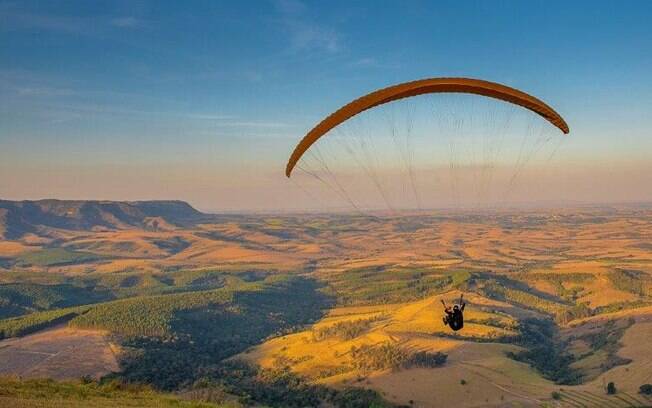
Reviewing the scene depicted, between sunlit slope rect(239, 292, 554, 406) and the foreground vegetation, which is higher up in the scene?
the foreground vegetation

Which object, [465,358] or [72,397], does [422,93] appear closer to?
[72,397]

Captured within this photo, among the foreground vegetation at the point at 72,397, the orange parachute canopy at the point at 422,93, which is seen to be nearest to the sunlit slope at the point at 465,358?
the foreground vegetation at the point at 72,397

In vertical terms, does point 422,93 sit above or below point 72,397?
above

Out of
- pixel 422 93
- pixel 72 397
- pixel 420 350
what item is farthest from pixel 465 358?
pixel 422 93

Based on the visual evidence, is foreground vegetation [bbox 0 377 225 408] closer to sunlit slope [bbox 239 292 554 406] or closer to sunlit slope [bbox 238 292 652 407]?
sunlit slope [bbox 238 292 652 407]

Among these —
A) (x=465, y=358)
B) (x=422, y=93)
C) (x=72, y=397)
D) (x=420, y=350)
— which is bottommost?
(x=420, y=350)

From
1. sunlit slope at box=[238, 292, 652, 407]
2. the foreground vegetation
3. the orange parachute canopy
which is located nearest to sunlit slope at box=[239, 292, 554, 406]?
sunlit slope at box=[238, 292, 652, 407]

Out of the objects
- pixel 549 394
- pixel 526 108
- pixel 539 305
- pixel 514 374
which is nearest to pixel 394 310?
pixel 539 305

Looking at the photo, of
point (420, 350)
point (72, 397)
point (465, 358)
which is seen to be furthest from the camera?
point (420, 350)

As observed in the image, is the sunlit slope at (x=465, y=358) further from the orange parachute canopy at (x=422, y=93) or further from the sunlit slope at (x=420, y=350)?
the orange parachute canopy at (x=422, y=93)

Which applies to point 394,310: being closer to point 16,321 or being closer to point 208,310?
point 208,310
